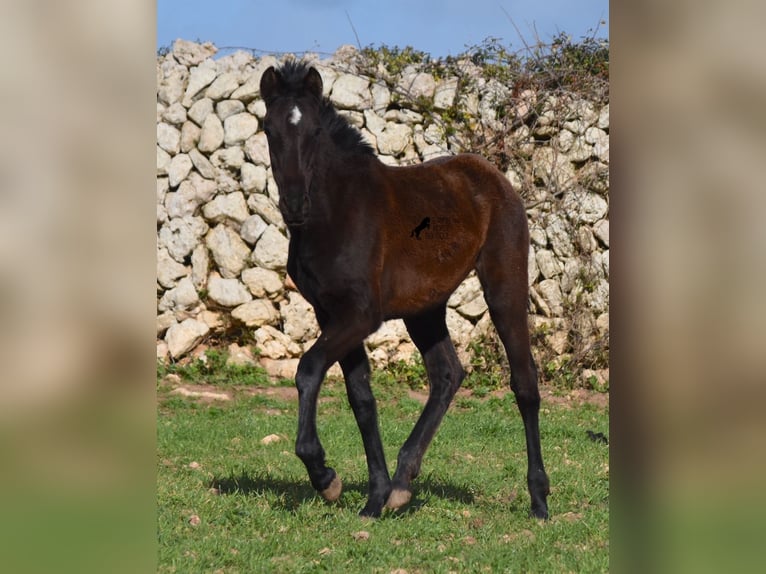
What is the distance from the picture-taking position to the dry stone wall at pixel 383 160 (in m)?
10.7

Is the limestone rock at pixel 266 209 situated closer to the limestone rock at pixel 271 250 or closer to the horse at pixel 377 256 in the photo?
the limestone rock at pixel 271 250

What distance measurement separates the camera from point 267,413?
875cm

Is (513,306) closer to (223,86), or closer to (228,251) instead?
(228,251)

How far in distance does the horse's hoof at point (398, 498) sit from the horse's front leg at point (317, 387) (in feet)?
1.31

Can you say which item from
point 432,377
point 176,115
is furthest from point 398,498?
point 176,115

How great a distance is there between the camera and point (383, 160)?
11031 mm

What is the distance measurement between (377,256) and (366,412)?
0.98m

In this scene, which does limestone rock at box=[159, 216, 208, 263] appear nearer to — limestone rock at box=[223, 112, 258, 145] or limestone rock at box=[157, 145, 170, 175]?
limestone rock at box=[157, 145, 170, 175]

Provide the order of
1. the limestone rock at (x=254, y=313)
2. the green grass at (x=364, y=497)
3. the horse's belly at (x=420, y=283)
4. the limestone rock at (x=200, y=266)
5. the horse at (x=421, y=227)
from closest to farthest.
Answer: the green grass at (x=364, y=497) → the horse's belly at (x=420, y=283) → the horse at (x=421, y=227) → the limestone rock at (x=254, y=313) → the limestone rock at (x=200, y=266)

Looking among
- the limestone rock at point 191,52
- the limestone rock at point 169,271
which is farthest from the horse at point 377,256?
the limestone rock at point 191,52

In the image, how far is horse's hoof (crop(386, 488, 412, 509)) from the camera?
499 centimetres
